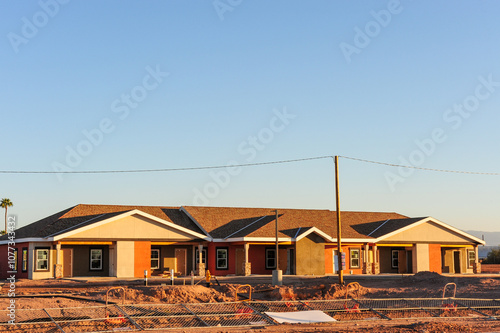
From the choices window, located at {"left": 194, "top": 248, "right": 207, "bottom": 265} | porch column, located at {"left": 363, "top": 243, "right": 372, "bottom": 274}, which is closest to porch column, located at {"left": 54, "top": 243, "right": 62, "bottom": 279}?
window, located at {"left": 194, "top": 248, "right": 207, "bottom": 265}

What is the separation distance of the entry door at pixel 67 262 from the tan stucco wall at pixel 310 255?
14739 mm

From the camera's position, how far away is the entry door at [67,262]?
42.5 m

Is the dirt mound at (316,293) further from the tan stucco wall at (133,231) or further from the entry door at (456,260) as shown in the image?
the entry door at (456,260)

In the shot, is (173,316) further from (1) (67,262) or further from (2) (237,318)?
(1) (67,262)

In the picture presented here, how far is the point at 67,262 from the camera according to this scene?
4259 cm

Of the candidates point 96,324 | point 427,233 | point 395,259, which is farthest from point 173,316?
point 395,259

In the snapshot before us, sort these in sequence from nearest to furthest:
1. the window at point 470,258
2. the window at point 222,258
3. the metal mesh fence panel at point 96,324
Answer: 1. the metal mesh fence panel at point 96,324
2. the window at point 222,258
3. the window at point 470,258

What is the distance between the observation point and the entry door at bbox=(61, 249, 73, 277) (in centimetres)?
4250

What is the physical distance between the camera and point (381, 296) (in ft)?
99.5

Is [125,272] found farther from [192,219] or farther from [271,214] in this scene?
[271,214]

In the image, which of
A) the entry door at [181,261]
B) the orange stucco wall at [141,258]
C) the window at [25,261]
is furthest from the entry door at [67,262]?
the entry door at [181,261]

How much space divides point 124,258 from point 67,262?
12.0ft

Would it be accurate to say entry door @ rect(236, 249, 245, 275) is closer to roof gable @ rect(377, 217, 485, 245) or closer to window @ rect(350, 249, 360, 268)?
window @ rect(350, 249, 360, 268)

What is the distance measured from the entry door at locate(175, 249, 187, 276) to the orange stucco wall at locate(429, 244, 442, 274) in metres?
18.5
